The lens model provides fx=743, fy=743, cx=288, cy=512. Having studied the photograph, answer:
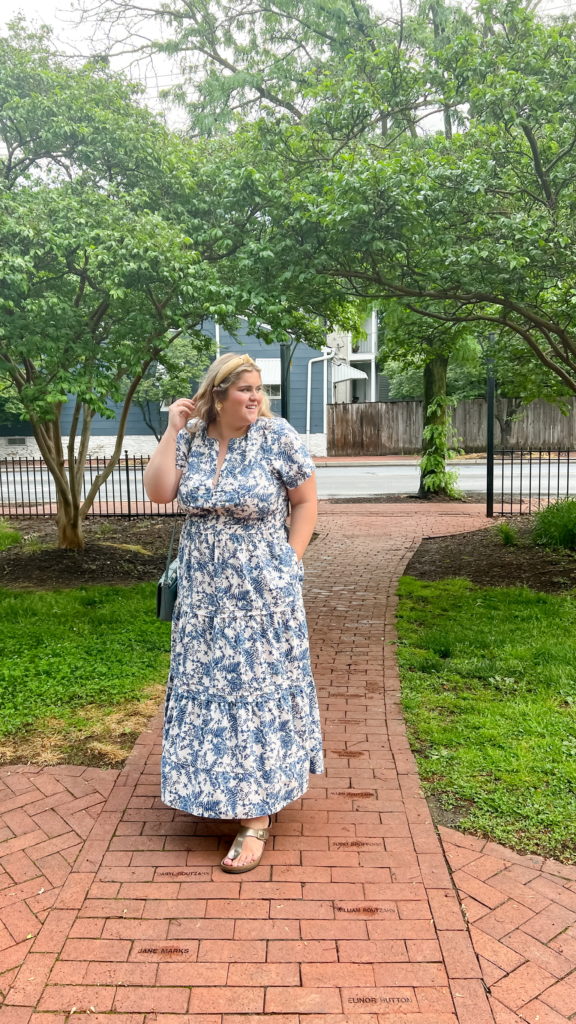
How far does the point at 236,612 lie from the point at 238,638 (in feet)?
0.33

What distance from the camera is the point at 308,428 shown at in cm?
2889

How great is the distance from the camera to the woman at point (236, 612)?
2.86m

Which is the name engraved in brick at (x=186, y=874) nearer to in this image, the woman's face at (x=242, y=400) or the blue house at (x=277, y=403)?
the woman's face at (x=242, y=400)

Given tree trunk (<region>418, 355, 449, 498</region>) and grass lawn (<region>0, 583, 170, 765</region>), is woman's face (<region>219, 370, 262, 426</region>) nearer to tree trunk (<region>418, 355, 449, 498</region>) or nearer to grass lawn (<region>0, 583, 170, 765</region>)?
grass lawn (<region>0, 583, 170, 765</region>)

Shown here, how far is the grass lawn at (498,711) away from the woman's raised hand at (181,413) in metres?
2.01

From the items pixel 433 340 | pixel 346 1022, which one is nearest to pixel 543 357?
pixel 433 340

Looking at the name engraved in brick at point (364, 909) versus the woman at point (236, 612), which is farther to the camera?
the woman at point (236, 612)

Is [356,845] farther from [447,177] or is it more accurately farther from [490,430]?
[490,430]

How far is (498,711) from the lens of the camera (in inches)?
166

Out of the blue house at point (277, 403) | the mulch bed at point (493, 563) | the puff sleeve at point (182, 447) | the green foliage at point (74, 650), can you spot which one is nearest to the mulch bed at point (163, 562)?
the mulch bed at point (493, 563)

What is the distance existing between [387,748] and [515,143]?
5026 millimetres

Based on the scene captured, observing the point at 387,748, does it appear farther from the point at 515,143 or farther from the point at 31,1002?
the point at 515,143

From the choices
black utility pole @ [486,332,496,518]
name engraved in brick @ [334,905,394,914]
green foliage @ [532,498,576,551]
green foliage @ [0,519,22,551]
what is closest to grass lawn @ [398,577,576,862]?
name engraved in brick @ [334,905,394,914]

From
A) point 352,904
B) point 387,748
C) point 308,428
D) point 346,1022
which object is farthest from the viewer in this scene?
point 308,428
